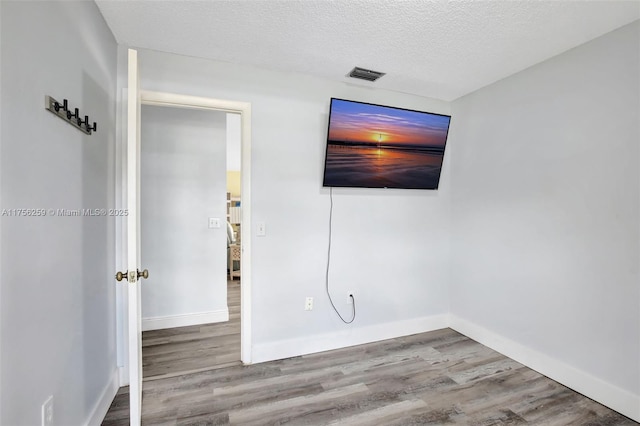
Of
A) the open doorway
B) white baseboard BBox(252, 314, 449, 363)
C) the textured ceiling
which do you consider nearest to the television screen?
the textured ceiling

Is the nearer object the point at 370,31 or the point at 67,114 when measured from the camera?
the point at 67,114

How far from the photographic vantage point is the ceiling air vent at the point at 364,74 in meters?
2.52

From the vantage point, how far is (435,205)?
10.5 feet

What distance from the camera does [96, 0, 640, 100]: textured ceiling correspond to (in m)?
1.72

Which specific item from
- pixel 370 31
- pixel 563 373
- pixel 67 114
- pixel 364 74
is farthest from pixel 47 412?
pixel 563 373

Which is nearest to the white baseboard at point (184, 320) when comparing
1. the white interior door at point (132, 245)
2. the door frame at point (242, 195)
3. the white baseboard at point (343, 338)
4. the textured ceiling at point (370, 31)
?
the door frame at point (242, 195)

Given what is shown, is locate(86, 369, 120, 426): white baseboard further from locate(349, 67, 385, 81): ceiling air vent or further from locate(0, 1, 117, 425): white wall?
locate(349, 67, 385, 81): ceiling air vent

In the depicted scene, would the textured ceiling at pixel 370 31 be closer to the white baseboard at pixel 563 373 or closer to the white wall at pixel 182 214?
the white wall at pixel 182 214

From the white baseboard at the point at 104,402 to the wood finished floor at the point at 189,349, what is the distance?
0.74 feet

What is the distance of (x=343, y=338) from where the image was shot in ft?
9.18

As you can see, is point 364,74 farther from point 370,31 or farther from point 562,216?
point 562,216

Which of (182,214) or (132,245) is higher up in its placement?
(182,214)

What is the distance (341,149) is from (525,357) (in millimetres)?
2335

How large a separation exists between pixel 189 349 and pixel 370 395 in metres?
1.67
